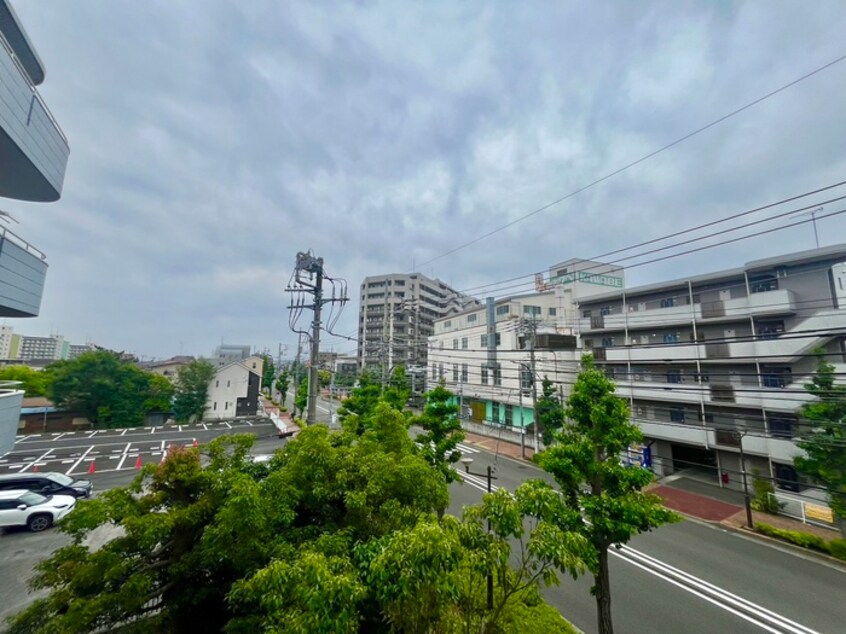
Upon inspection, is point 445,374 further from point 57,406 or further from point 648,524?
point 57,406

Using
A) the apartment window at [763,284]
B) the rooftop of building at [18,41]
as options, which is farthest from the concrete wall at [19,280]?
the apartment window at [763,284]

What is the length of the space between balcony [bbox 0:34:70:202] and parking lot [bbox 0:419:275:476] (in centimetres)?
1348

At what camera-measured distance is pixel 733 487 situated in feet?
58.0

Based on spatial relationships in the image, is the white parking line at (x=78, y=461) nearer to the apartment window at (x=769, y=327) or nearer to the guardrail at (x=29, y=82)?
the guardrail at (x=29, y=82)

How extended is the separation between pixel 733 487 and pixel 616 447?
17.8m

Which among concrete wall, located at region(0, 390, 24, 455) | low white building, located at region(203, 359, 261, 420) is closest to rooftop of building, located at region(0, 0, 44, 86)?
concrete wall, located at region(0, 390, 24, 455)

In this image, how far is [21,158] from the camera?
308 inches

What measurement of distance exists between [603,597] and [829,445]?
446 inches

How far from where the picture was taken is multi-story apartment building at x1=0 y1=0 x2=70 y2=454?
7.17m

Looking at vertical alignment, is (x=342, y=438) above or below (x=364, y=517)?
above

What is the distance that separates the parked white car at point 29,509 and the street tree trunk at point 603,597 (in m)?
17.0

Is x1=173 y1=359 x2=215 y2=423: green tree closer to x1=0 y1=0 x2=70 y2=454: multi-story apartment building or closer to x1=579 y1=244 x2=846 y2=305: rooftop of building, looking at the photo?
x1=0 y1=0 x2=70 y2=454: multi-story apartment building

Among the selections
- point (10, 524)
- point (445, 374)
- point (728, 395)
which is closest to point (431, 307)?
point (445, 374)

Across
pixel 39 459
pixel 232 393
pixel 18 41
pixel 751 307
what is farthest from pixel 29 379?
pixel 751 307
